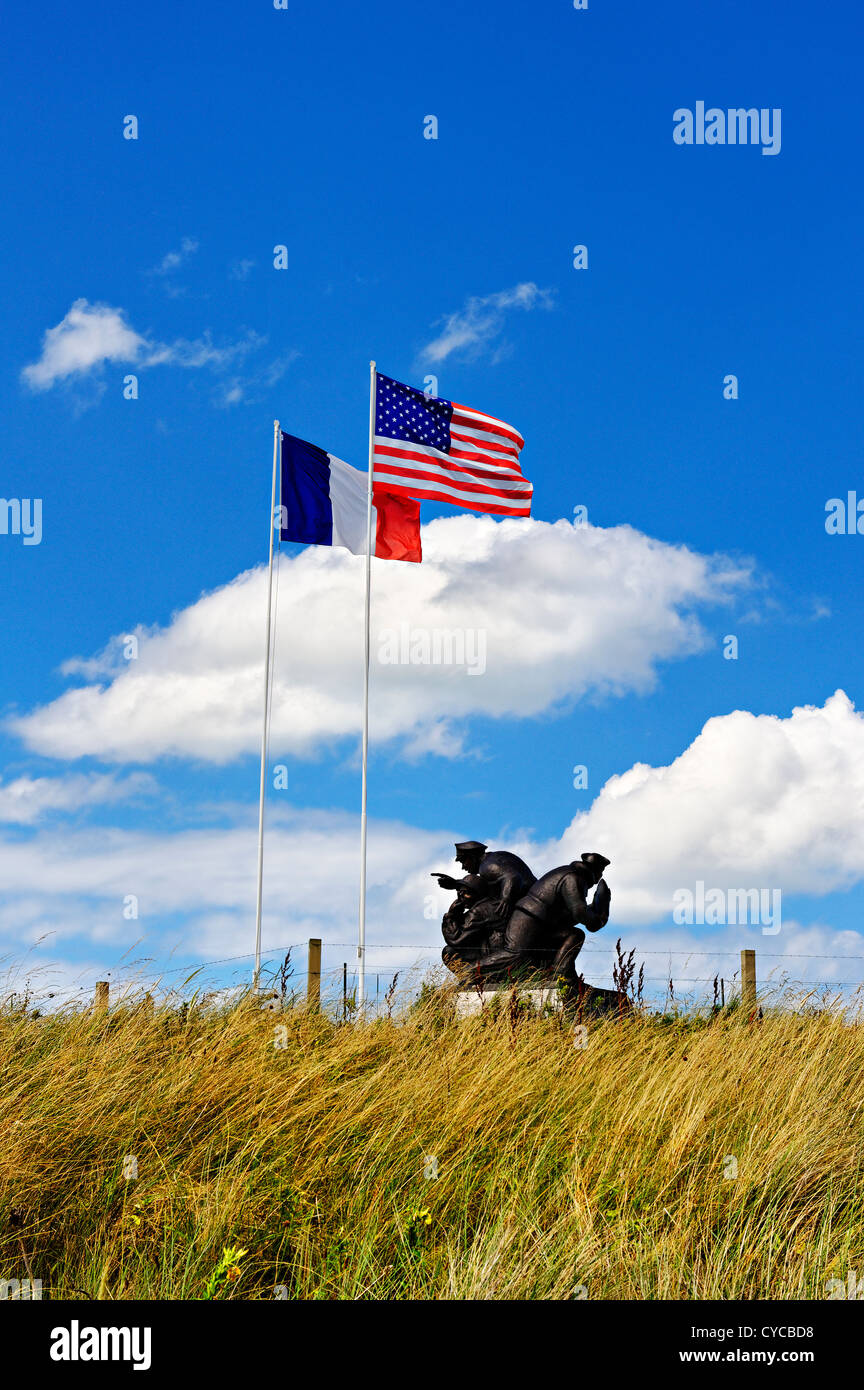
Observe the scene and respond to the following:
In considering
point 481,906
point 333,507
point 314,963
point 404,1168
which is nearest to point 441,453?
point 333,507

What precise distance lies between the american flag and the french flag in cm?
Result: 36

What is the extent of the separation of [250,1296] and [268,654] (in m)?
12.1

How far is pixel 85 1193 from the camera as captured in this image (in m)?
6.17

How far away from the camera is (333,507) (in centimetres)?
1695

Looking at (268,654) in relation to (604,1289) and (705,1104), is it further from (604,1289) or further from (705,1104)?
(604,1289)

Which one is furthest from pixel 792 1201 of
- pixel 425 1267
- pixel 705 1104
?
pixel 425 1267

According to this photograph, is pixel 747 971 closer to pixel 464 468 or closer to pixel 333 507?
pixel 464 468

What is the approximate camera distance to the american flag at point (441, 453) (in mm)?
17094

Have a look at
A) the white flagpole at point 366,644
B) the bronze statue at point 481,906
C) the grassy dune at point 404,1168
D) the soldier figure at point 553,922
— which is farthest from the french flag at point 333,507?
the grassy dune at point 404,1168

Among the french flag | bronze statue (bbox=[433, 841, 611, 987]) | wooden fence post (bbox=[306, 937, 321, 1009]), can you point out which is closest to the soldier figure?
bronze statue (bbox=[433, 841, 611, 987])

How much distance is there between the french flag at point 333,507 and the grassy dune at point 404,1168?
29.8 feet

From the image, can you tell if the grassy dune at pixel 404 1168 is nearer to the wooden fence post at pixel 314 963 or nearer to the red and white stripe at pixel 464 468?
the wooden fence post at pixel 314 963

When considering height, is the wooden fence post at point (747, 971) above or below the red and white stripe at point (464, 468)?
below

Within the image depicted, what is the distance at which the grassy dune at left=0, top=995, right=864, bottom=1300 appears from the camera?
5449 millimetres
